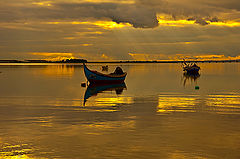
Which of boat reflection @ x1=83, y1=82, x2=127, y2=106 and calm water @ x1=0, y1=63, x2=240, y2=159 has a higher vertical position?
boat reflection @ x1=83, y1=82, x2=127, y2=106

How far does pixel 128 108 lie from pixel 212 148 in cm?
1226

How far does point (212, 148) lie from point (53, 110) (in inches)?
527

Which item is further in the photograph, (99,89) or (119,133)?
(99,89)

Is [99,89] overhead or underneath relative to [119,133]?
overhead

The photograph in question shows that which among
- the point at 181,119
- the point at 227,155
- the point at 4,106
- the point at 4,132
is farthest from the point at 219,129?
the point at 4,106

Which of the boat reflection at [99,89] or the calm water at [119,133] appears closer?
the calm water at [119,133]

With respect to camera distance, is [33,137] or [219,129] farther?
[219,129]

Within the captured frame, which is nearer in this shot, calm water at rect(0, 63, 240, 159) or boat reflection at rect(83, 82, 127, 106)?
calm water at rect(0, 63, 240, 159)

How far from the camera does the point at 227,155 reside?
1277cm

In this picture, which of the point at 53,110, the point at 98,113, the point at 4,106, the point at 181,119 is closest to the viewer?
the point at 181,119

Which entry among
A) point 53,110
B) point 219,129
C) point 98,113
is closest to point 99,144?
Answer: point 219,129

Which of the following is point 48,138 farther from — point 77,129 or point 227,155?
point 227,155

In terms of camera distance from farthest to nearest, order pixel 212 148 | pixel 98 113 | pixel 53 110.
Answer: pixel 53 110
pixel 98 113
pixel 212 148

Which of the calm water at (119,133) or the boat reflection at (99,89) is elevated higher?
the boat reflection at (99,89)
